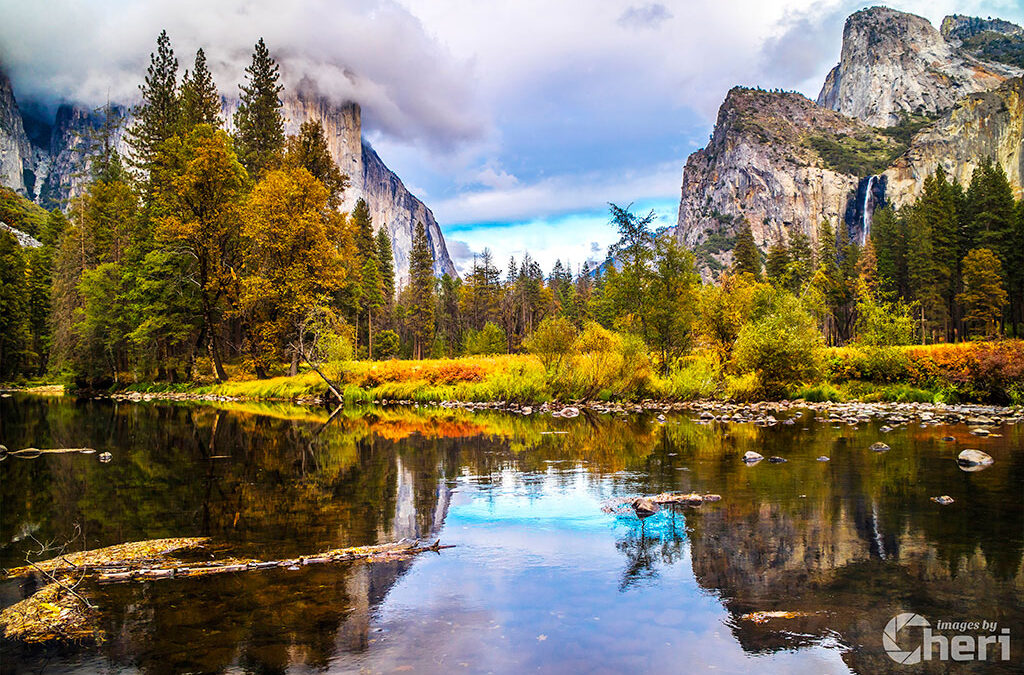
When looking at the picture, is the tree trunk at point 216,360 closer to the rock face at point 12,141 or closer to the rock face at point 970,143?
the rock face at point 970,143

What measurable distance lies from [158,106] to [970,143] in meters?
170

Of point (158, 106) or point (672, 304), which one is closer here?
point (672, 304)

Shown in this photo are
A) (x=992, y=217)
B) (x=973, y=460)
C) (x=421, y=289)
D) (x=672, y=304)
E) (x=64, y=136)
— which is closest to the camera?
(x=973, y=460)

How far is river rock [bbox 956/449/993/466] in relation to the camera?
11.1 m

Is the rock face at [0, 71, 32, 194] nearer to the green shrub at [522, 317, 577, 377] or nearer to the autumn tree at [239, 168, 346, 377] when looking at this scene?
the autumn tree at [239, 168, 346, 377]

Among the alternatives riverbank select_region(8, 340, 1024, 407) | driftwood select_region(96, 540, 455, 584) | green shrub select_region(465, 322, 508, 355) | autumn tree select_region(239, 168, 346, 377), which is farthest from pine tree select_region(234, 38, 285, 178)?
driftwood select_region(96, 540, 455, 584)

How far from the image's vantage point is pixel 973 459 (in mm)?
11172

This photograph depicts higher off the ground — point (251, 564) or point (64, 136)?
point (64, 136)

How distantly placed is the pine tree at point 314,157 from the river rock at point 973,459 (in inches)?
1509

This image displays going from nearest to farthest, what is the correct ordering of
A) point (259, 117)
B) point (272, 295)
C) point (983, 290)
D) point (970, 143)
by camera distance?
point (272, 295) → point (259, 117) → point (983, 290) → point (970, 143)

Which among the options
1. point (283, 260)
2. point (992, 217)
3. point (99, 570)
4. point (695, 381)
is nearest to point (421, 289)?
point (283, 260)

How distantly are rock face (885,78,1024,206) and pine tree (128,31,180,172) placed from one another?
140095 millimetres

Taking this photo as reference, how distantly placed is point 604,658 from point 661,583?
162cm

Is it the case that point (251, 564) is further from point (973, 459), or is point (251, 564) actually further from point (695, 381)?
point (695, 381)
